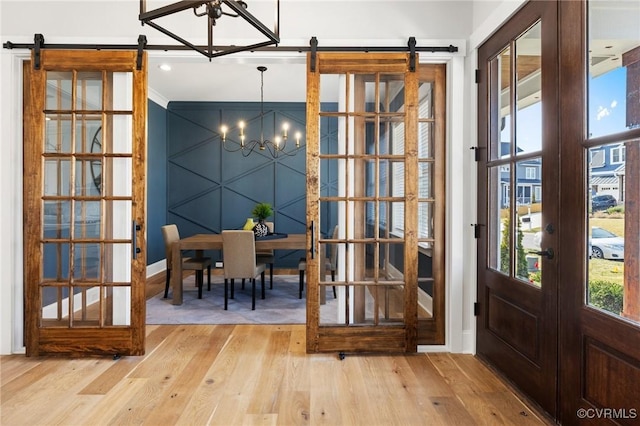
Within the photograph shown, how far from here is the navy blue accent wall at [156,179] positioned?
6.11 meters

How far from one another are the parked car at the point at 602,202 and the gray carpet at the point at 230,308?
2.71 m

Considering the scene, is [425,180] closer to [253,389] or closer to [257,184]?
[253,389]

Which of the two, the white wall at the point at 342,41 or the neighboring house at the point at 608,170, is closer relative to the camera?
the neighboring house at the point at 608,170

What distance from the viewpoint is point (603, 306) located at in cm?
179

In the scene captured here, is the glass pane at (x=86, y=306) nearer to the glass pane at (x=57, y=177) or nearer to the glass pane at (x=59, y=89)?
the glass pane at (x=57, y=177)

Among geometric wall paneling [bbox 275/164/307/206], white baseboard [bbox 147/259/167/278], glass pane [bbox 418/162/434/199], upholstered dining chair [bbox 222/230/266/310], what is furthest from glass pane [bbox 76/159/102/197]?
geometric wall paneling [bbox 275/164/307/206]

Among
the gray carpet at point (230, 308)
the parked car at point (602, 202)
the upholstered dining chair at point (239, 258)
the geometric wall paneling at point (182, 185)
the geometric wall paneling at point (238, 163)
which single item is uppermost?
the geometric wall paneling at point (238, 163)

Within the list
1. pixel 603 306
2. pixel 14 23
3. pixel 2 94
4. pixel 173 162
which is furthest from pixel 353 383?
pixel 173 162

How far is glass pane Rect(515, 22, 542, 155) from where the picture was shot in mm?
2275

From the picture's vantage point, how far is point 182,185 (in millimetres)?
6711

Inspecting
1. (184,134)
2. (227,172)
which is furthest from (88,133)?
(184,134)

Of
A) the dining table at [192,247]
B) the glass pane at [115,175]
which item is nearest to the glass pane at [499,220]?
the dining table at [192,247]

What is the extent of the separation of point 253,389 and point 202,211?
4.68 m

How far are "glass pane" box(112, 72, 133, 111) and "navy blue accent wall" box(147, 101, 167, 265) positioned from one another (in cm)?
315
